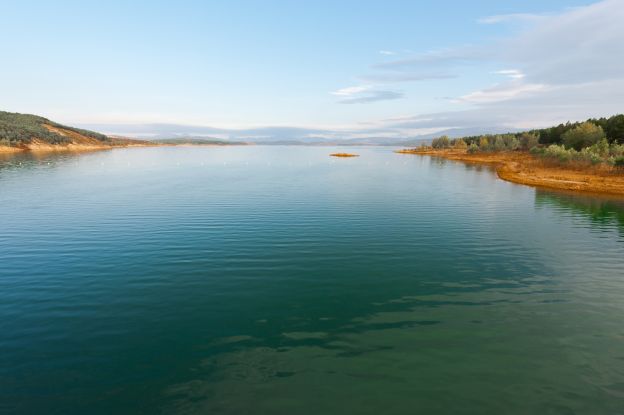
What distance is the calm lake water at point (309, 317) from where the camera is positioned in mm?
13680

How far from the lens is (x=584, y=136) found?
128500 millimetres

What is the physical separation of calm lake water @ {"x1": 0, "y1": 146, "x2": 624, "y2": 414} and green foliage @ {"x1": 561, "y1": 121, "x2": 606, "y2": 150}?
11273 centimetres

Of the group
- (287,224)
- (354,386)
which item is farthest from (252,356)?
(287,224)

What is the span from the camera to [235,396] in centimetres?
1352

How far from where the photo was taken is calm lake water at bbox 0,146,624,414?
44.9 feet

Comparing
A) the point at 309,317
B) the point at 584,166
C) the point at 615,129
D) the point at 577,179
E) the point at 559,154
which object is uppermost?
the point at 615,129

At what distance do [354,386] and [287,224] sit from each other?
1142 inches

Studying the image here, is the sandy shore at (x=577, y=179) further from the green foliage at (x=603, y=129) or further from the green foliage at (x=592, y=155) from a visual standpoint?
the green foliage at (x=603, y=129)

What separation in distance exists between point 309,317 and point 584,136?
524ft

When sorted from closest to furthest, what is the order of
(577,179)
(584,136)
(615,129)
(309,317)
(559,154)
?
(309,317) < (577,179) < (559,154) < (615,129) < (584,136)

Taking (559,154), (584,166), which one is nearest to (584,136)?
(559,154)

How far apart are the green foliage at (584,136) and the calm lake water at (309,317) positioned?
370ft

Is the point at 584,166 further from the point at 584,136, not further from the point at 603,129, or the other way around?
the point at 603,129

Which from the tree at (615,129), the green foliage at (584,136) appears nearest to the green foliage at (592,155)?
the green foliage at (584,136)
